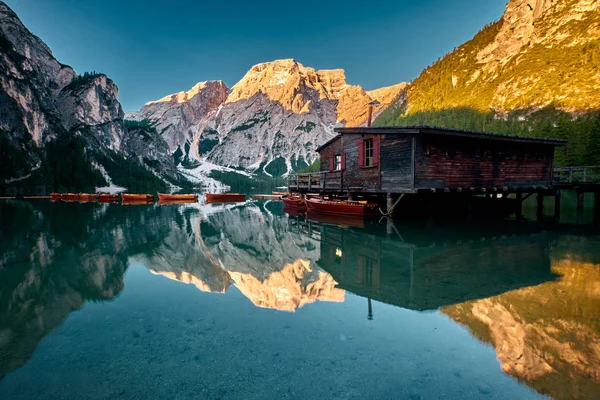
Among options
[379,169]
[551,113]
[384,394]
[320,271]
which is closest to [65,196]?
[379,169]

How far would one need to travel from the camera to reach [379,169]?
2427 cm

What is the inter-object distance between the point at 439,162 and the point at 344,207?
869cm

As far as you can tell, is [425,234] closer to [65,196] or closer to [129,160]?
[65,196]

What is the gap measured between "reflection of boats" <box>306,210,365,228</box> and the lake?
9.54 m

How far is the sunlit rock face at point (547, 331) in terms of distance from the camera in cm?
464

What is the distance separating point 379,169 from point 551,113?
320 ft

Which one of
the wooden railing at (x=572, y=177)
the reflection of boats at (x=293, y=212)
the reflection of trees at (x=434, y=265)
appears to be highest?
the wooden railing at (x=572, y=177)

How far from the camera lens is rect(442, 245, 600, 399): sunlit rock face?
4.64 metres

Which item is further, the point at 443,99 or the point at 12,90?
the point at 443,99

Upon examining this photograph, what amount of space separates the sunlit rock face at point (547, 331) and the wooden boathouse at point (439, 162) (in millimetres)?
13902

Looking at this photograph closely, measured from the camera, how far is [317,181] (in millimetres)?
34000

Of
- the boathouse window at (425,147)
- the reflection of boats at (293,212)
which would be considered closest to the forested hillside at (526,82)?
the boathouse window at (425,147)

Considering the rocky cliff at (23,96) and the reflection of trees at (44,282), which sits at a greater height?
the rocky cliff at (23,96)

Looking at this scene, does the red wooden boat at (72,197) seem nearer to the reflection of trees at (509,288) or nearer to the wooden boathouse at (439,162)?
the wooden boathouse at (439,162)
